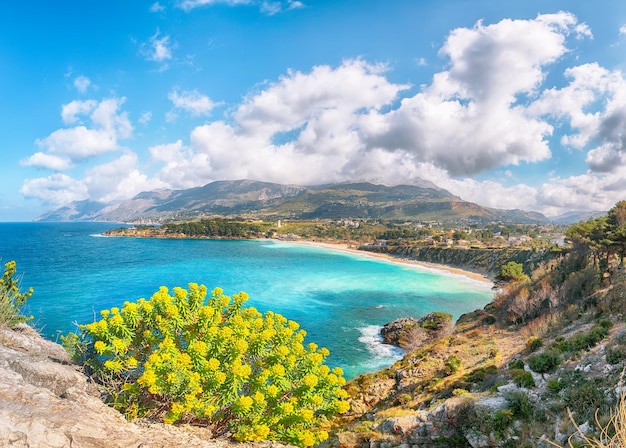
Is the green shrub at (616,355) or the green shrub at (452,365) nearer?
the green shrub at (616,355)

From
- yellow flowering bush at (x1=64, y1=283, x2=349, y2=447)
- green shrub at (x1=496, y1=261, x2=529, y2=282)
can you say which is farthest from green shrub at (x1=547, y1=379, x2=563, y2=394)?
green shrub at (x1=496, y1=261, x2=529, y2=282)

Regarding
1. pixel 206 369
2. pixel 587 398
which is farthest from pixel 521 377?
pixel 206 369

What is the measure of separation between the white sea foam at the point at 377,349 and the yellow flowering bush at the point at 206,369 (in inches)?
985

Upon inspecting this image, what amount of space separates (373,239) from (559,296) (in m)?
139

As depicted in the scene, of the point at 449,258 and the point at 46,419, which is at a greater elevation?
the point at 46,419

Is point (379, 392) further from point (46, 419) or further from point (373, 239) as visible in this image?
point (373, 239)

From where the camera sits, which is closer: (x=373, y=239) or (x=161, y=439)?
(x=161, y=439)

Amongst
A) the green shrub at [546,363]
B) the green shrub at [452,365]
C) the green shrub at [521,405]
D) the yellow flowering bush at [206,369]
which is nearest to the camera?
the yellow flowering bush at [206,369]

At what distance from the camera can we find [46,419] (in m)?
7.60

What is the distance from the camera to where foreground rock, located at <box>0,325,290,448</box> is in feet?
23.6

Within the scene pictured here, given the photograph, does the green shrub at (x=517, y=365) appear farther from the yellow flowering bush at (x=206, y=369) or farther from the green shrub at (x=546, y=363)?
the yellow flowering bush at (x=206, y=369)

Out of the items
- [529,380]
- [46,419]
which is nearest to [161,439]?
[46,419]

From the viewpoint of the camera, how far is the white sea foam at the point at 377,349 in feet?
119

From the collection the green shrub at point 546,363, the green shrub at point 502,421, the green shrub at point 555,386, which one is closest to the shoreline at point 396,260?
the green shrub at point 546,363
